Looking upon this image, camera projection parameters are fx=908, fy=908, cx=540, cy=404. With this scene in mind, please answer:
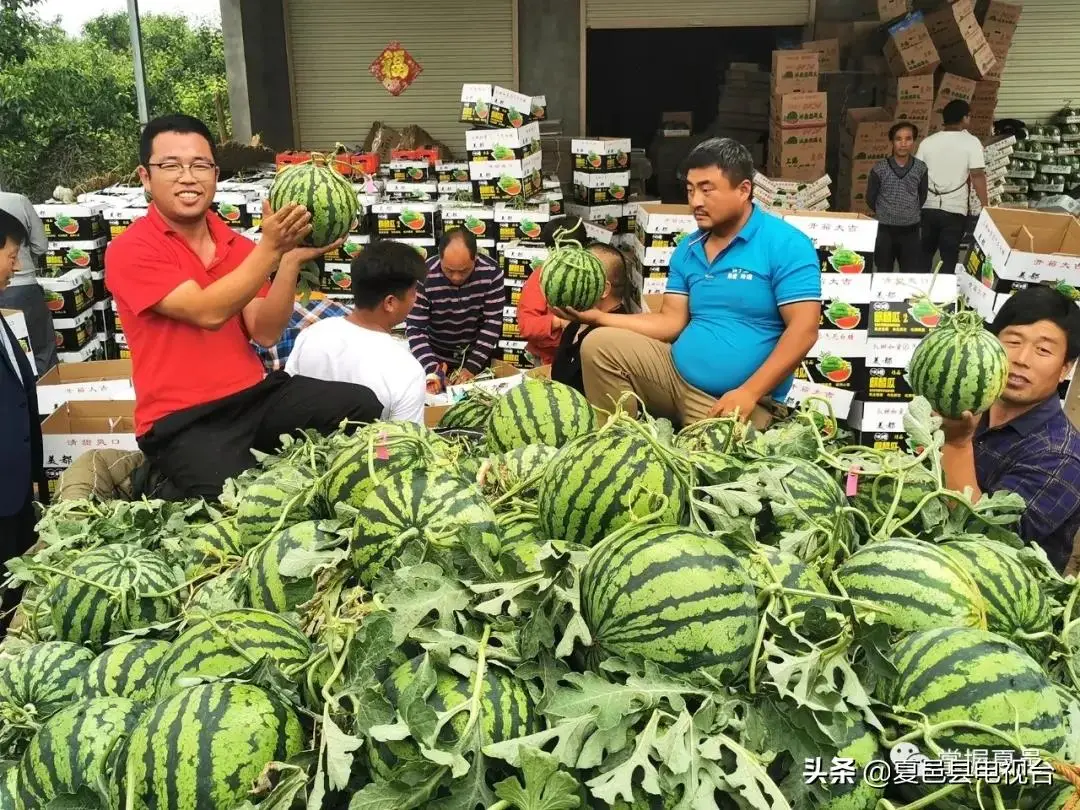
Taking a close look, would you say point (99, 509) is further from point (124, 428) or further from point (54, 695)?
point (124, 428)

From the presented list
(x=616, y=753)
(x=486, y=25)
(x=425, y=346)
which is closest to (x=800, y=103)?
(x=486, y=25)

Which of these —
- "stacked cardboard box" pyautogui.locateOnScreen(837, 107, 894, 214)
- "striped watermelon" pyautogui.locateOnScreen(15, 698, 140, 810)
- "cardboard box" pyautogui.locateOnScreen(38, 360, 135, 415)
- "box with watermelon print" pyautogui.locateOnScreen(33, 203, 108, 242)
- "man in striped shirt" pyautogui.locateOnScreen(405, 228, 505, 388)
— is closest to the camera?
"striped watermelon" pyautogui.locateOnScreen(15, 698, 140, 810)

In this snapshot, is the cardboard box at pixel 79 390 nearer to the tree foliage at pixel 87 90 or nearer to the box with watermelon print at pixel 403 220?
the box with watermelon print at pixel 403 220

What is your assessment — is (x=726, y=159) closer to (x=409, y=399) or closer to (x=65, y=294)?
(x=409, y=399)

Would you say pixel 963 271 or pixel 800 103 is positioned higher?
pixel 800 103

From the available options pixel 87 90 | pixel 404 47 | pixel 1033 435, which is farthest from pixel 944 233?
pixel 87 90

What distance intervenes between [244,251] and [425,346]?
6.44ft

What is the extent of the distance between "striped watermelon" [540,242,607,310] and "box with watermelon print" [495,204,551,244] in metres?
2.83

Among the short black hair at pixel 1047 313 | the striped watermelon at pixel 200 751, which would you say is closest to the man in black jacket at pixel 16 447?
the striped watermelon at pixel 200 751

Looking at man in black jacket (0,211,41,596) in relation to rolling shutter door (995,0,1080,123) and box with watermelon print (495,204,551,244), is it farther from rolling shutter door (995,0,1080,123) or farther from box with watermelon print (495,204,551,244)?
rolling shutter door (995,0,1080,123)

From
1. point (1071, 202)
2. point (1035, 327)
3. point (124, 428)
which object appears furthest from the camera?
point (1071, 202)

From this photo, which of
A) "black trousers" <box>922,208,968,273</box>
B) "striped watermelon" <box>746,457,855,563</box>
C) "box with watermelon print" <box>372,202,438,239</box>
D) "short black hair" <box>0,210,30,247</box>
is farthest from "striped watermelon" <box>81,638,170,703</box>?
"black trousers" <box>922,208,968,273</box>

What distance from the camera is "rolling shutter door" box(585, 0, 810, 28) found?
873 centimetres

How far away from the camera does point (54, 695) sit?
1.33 metres
